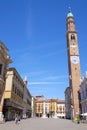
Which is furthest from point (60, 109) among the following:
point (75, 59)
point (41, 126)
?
point (41, 126)

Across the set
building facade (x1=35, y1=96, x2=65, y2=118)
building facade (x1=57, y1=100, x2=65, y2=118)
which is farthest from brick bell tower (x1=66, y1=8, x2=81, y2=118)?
building facade (x1=35, y1=96, x2=65, y2=118)

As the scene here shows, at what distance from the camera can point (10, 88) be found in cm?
4731

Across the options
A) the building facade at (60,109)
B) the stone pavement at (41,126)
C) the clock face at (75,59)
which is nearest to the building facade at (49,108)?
the building facade at (60,109)

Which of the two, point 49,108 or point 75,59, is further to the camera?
point 49,108

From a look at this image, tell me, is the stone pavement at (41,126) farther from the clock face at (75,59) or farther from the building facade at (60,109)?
the building facade at (60,109)

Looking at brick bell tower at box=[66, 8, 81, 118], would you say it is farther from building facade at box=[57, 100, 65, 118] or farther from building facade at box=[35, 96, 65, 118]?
building facade at box=[35, 96, 65, 118]

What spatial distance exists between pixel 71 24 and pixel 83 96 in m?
32.2

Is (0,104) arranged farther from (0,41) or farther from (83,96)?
(83,96)

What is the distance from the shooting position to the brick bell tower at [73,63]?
70812mm

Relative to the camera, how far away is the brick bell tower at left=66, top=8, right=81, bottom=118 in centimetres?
7081

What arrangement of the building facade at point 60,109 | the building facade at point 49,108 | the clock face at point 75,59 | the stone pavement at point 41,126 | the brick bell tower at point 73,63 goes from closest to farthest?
the stone pavement at point 41,126 → the brick bell tower at point 73,63 → the clock face at point 75,59 → the building facade at point 60,109 → the building facade at point 49,108

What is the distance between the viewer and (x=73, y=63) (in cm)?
7525

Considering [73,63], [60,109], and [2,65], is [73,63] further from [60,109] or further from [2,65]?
[60,109]

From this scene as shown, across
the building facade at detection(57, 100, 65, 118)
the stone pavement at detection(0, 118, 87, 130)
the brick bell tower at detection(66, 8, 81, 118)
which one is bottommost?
the stone pavement at detection(0, 118, 87, 130)
